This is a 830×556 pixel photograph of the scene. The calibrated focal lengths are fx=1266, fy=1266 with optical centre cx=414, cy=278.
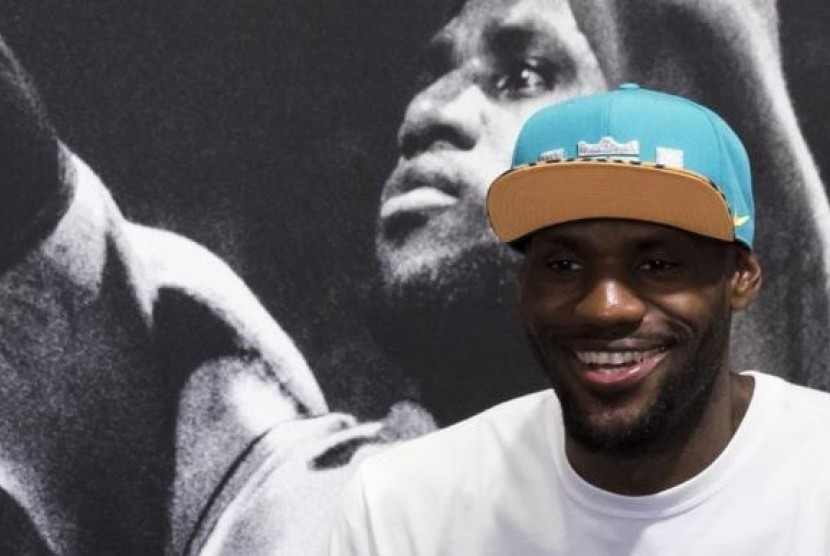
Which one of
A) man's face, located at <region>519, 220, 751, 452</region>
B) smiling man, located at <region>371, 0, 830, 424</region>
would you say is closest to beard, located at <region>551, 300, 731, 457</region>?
man's face, located at <region>519, 220, 751, 452</region>

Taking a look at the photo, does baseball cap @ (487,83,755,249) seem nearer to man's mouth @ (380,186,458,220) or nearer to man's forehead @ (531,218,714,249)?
man's forehead @ (531,218,714,249)

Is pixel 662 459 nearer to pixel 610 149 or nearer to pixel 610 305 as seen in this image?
pixel 610 305

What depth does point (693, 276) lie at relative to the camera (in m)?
1.02

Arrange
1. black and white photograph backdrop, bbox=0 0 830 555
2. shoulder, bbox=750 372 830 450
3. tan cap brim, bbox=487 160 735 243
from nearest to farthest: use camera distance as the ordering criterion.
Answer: tan cap brim, bbox=487 160 735 243 → shoulder, bbox=750 372 830 450 → black and white photograph backdrop, bbox=0 0 830 555

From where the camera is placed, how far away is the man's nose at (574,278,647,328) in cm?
99

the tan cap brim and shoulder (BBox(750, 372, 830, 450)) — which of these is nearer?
the tan cap brim

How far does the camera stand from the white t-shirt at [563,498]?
1.05 meters

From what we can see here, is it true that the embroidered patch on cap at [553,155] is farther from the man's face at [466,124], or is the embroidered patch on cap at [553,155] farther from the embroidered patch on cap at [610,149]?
the man's face at [466,124]

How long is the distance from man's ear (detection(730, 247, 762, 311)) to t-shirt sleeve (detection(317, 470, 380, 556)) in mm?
376

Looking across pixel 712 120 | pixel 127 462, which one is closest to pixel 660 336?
pixel 712 120

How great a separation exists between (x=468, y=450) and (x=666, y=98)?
0.38 meters

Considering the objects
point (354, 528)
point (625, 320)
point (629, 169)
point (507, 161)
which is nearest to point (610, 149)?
point (629, 169)

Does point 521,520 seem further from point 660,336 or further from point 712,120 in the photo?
point 712,120

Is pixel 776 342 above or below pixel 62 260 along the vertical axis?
below
